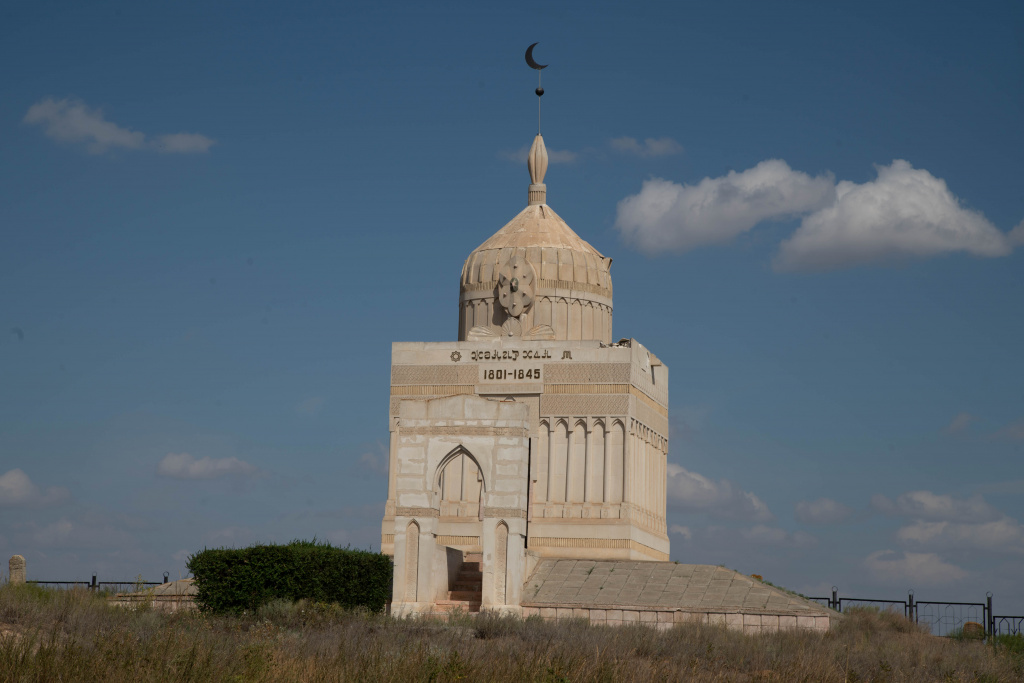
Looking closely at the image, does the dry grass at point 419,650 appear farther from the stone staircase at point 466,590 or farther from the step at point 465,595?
the step at point 465,595

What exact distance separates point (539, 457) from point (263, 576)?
13393 mm

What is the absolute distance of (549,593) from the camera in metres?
29.6

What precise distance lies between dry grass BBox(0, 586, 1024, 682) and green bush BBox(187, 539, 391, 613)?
1045 millimetres

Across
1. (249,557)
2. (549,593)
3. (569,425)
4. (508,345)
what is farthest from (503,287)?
(249,557)

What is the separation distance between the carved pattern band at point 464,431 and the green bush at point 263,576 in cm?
465

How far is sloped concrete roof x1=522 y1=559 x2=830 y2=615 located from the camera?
27.8 metres

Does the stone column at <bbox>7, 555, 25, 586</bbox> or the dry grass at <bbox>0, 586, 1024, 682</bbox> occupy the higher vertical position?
the stone column at <bbox>7, 555, 25, 586</bbox>

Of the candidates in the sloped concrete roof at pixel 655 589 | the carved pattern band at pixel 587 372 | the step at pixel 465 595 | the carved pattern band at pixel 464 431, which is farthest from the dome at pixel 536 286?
the step at pixel 465 595

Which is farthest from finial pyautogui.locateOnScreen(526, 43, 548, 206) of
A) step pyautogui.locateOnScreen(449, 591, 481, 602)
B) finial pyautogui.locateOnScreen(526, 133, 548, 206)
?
step pyautogui.locateOnScreen(449, 591, 481, 602)

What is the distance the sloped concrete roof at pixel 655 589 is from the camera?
27.8 metres

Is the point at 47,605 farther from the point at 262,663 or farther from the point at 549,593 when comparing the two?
the point at 549,593

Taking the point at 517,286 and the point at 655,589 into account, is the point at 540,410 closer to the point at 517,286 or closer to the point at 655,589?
the point at 517,286

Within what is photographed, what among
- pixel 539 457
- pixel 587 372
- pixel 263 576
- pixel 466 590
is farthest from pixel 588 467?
pixel 263 576

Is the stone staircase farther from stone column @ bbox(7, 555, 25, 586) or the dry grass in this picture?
stone column @ bbox(7, 555, 25, 586)
